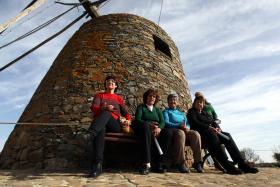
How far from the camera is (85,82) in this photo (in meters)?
5.07

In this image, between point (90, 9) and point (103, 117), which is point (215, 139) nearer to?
point (103, 117)

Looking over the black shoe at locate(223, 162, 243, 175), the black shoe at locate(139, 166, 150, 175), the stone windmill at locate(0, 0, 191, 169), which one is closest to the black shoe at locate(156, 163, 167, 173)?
the black shoe at locate(139, 166, 150, 175)

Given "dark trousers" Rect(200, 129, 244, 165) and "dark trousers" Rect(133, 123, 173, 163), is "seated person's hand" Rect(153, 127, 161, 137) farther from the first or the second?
"dark trousers" Rect(200, 129, 244, 165)

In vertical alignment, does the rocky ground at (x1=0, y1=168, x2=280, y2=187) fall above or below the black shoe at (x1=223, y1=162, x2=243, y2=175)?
below

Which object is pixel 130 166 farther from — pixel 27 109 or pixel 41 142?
pixel 27 109

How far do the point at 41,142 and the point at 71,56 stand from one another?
1.74m

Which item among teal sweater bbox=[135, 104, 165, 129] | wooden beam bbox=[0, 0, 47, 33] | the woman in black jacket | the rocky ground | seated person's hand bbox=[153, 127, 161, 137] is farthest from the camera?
wooden beam bbox=[0, 0, 47, 33]

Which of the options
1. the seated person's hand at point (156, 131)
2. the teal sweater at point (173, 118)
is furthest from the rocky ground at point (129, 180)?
the teal sweater at point (173, 118)

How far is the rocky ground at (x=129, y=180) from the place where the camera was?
3.07m

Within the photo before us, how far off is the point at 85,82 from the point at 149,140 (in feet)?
5.70

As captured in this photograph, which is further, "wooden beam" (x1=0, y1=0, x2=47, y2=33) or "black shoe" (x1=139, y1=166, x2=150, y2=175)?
"wooden beam" (x1=0, y1=0, x2=47, y2=33)

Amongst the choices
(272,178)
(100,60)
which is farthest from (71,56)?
(272,178)

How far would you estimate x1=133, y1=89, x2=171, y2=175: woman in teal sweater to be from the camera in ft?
12.1

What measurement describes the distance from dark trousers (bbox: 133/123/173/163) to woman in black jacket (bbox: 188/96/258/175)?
0.55 meters
